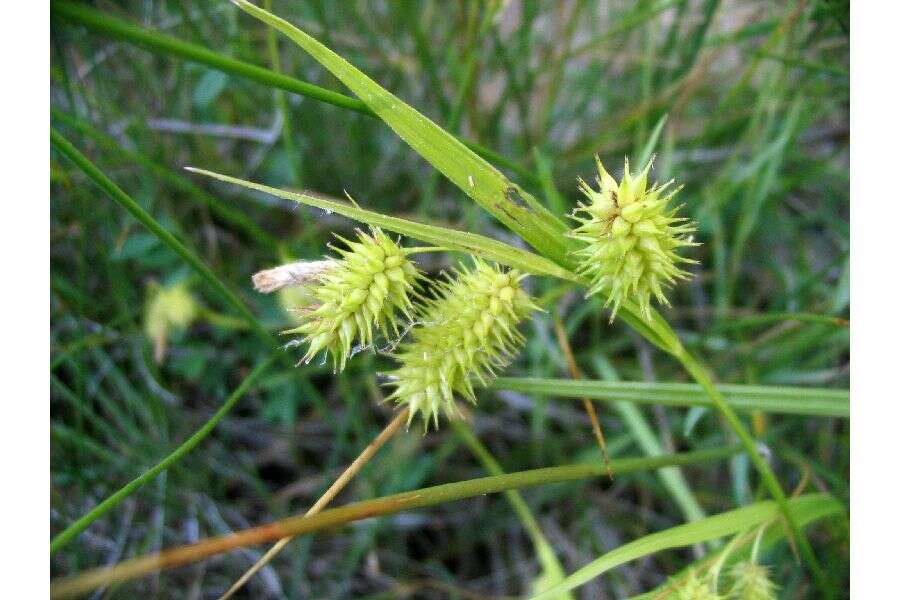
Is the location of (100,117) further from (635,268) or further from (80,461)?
(635,268)

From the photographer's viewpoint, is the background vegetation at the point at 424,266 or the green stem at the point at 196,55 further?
the background vegetation at the point at 424,266

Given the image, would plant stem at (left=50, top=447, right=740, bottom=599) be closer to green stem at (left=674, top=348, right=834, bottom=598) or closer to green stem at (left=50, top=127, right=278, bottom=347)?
green stem at (left=674, top=348, right=834, bottom=598)

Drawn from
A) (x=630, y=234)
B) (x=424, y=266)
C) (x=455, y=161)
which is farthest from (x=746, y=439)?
(x=424, y=266)

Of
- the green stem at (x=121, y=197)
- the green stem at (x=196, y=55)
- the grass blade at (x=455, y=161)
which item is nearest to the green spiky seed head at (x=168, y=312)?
the green stem at (x=121, y=197)

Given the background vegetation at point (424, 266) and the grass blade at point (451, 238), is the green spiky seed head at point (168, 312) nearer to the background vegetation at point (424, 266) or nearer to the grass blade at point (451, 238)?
the background vegetation at point (424, 266)

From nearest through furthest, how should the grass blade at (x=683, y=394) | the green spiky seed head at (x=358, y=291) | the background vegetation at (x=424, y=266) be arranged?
the green spiky seed head at (x=358, y=291)
the grass blade at (x=683, y=394)
the background vegetation at (x=424, y=266)

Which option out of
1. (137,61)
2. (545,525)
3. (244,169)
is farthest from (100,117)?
(545,525)

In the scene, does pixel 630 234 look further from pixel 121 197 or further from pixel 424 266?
pixel 424 266

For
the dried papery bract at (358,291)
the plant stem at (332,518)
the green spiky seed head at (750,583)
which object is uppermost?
the dried papery bract at (358,291)
